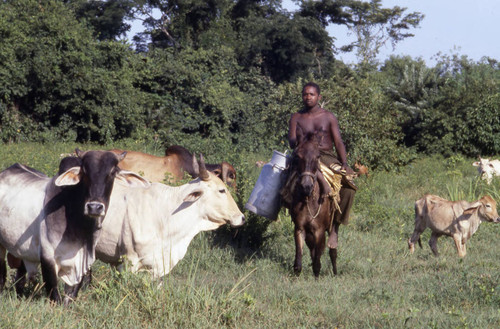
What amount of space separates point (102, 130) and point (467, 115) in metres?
11.8

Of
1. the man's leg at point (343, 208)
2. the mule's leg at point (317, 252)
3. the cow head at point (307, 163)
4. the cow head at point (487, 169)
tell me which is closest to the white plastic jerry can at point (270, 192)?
the cow head at point (307, 163)

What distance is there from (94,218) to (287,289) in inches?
84.6

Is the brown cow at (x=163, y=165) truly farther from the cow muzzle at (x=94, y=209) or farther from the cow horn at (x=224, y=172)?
the cow muzzle at (x=94, y=209)

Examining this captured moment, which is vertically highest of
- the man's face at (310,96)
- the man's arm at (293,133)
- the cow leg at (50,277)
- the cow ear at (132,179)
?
the man's face at (310,96)

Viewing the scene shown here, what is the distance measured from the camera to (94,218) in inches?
211

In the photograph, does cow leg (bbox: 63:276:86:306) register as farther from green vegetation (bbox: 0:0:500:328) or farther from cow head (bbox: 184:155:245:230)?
cow head (bbox: 184:155:245:230)

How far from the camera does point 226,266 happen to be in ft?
26.7

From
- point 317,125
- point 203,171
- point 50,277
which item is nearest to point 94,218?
point 50,277

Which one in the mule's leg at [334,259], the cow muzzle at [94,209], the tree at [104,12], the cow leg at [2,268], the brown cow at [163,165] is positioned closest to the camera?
the cow muzzle at [94,209]

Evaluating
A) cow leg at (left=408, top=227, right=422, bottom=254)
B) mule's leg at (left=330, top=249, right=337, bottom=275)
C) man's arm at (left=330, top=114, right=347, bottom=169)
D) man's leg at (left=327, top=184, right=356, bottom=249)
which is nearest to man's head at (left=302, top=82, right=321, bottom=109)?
man's arm at (left=330, top=114, right=347, bottom=169)

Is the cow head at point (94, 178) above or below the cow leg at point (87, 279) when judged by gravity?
above

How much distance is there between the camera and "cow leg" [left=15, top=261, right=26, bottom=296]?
5907mm

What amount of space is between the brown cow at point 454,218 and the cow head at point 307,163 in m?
3.09

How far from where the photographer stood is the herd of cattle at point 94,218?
5305mm
